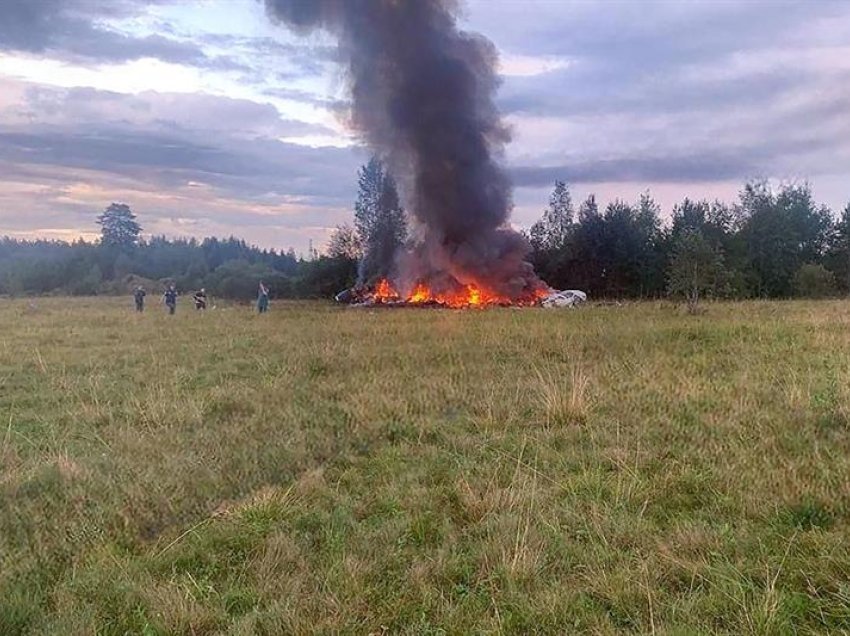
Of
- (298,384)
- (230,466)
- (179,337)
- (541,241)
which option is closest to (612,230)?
(541,241)

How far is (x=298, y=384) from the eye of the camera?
11.4 metres

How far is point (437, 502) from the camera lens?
5.72 meters

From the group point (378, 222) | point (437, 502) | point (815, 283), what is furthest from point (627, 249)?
point (437, 502)

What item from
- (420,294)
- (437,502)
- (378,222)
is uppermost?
(378,222)

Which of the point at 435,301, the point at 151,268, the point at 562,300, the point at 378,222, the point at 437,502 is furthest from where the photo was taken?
the point at 151,268

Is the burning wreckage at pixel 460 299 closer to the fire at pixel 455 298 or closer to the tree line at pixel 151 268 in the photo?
the fire at pixel 455 298

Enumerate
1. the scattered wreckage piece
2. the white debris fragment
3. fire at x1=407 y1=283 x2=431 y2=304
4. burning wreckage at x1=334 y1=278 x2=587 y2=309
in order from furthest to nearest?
1. fire at x1=407 y1=283 x2=431 y2=304
2. burning wreckage at x1=334 y1=278 x2=587 y2=309
3. the scattered wreckage piece
4. the white debris fragment

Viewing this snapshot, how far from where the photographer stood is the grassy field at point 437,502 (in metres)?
4.02

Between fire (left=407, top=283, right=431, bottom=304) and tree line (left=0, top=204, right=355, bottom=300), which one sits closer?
fire (left=407, top=283, right=431, bottom=304)

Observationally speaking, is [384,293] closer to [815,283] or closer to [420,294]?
[420,294]

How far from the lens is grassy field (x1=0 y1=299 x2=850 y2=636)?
402cm

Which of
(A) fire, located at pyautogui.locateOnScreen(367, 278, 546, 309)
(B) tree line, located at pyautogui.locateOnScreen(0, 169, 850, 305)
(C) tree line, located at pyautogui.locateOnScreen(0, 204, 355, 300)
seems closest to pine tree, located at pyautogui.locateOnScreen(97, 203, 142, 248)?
(C) tree line, located at pyautogui.locateOnScreen(0, 204, 355, 300)

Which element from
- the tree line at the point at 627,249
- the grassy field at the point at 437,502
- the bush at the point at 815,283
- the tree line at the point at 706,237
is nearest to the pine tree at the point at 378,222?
the tree line at the point at 627,249

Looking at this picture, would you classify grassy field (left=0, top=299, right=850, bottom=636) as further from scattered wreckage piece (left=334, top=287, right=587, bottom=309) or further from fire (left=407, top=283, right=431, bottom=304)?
fire (left=407, top=283, right=431, bottom=304)
